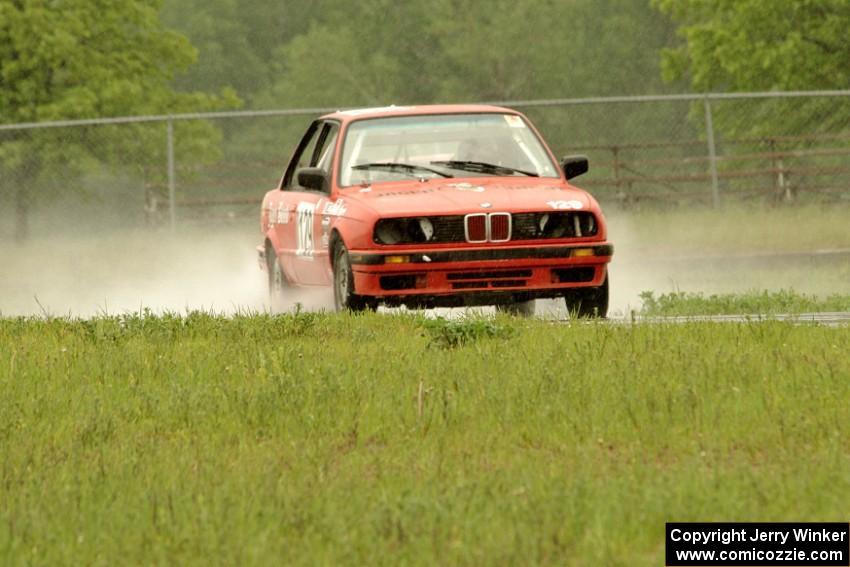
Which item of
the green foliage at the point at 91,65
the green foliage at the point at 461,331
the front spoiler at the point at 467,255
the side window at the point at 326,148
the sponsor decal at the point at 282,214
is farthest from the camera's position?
the green foliage at the point at 91,65

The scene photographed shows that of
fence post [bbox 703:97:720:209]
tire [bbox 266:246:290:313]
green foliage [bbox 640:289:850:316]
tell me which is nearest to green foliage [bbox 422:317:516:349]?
green foliage [bbox 640:289:850:316]

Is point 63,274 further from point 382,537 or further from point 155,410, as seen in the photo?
point 382,537

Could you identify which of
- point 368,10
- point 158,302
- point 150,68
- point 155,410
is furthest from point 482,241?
point 368,10

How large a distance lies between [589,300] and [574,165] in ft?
4.52

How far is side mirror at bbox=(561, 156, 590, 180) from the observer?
13.5 metres

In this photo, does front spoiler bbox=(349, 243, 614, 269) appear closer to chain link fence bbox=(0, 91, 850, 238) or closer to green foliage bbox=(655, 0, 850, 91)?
chain link fence bbox=(0, 91, 850, 238)

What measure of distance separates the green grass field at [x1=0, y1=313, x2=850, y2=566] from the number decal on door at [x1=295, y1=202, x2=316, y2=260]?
3131 millimetres

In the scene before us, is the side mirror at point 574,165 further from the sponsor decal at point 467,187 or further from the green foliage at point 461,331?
the green foliage at point 461,331

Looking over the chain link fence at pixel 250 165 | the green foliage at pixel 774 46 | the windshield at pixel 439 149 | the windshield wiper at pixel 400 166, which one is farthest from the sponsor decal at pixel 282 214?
the green foliage at pixel 774 46

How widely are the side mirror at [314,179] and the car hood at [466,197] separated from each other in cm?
31

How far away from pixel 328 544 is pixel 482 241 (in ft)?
23.2

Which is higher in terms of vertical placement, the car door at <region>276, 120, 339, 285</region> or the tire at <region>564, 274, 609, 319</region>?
the car door at <region>276, 120, 339, 285</region>

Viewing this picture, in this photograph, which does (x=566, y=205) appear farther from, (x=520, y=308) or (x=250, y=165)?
(x=250, y=165)

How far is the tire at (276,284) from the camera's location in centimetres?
1485
